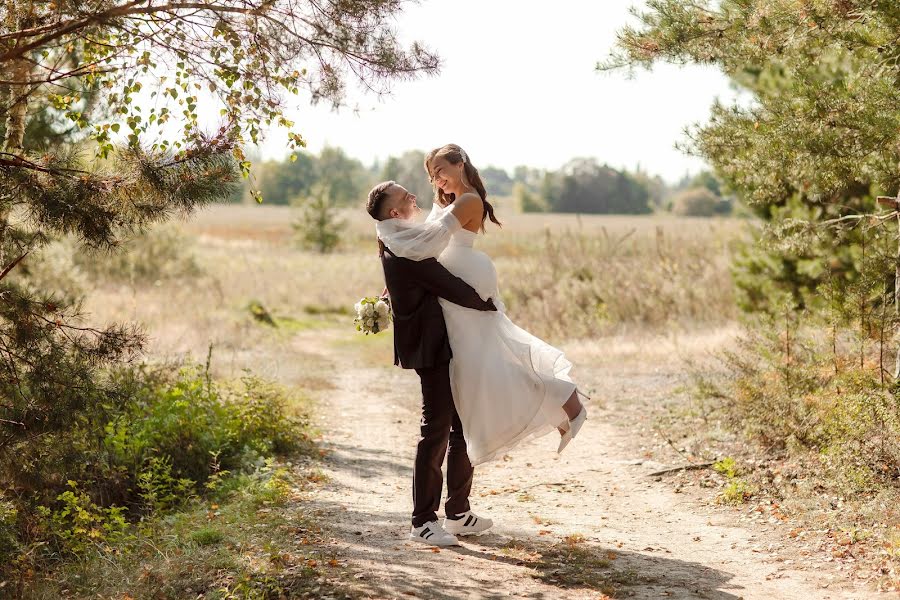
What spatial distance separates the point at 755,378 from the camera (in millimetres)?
8266

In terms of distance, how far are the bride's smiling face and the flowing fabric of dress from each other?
154 millimetres

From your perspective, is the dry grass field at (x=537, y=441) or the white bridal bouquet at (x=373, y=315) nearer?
the dry grass field at (x=537, y=441)

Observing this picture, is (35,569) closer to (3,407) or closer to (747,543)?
(3,407)

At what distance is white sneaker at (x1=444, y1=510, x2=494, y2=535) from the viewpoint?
5.52 metres

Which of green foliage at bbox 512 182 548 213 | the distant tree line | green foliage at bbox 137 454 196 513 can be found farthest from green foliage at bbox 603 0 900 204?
green foliage at bbox 512 182 548 213

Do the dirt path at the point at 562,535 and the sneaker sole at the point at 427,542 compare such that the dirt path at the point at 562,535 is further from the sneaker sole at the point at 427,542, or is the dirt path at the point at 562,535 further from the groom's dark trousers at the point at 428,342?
the groom's dark trousers at the point at 428,342

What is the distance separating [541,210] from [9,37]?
71.2 m

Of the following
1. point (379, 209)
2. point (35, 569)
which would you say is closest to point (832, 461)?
point (379, 209)

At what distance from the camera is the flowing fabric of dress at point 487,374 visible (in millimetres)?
5188

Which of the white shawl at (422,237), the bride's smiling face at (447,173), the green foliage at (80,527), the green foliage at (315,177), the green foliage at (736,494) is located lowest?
the green foliage at (80,527)

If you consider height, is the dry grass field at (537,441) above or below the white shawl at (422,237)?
below

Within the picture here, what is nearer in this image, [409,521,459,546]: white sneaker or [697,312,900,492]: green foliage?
[409,521,459,546]: white sneaker

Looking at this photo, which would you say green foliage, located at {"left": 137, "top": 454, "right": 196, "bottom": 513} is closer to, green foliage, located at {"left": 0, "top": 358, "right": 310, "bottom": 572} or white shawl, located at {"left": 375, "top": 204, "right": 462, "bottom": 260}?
green foliage, located at {"left": 0, "top": 358, "right": 310, "bottom": 572}

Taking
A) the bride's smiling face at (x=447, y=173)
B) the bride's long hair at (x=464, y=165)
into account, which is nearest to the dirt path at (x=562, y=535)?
the bride's long hair at (x=464, y=165)
